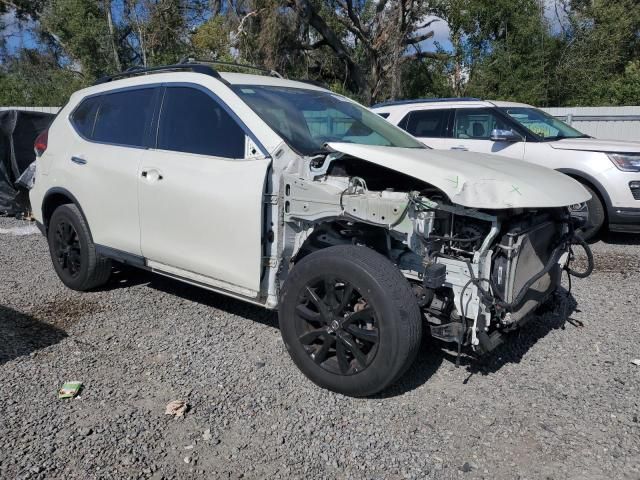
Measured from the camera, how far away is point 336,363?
129 inches

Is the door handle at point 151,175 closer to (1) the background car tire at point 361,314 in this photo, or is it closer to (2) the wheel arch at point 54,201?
(2) the wheel arch at point 54,201

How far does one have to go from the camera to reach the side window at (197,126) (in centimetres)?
374

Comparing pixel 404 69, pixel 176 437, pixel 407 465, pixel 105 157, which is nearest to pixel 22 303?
pixel 105 157

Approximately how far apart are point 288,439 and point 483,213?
157 cm

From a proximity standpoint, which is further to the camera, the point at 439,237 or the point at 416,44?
the point at 416,44

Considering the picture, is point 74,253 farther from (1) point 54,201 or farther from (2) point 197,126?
(2) point 197,126

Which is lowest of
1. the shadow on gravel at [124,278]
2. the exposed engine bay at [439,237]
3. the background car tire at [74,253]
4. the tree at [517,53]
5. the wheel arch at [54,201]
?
the shadow on gravel at [124,278]

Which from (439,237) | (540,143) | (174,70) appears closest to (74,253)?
(174,70)

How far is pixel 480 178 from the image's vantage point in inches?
116

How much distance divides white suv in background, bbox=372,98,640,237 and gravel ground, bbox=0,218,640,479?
2448mm

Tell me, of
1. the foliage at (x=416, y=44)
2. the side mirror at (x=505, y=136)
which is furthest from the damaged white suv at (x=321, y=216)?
the foliage at (x=416, y=44)

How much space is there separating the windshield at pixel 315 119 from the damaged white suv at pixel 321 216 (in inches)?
0.7

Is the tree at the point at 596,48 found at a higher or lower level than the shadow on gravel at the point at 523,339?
higher

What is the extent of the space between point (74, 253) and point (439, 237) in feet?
11.6
